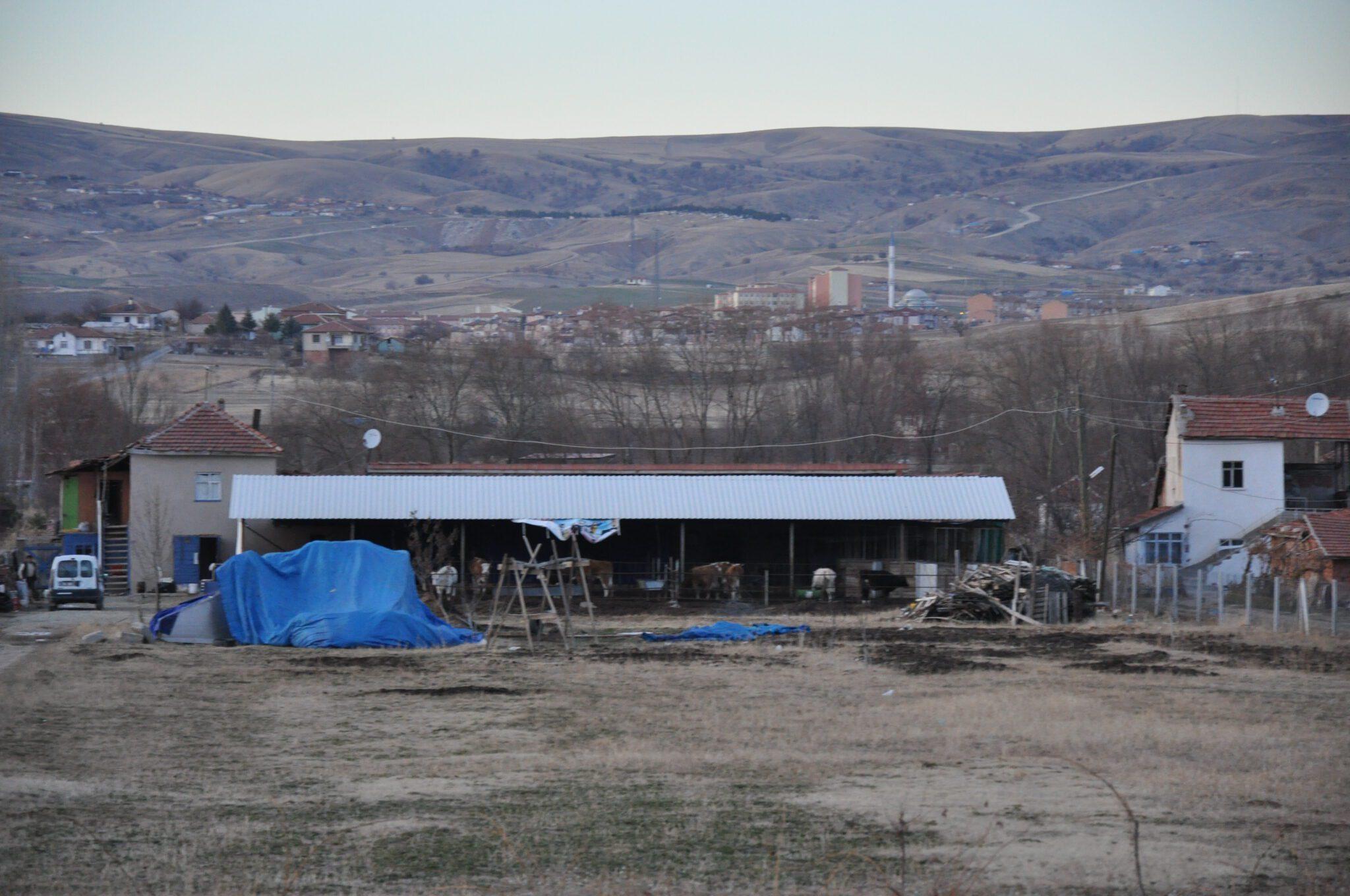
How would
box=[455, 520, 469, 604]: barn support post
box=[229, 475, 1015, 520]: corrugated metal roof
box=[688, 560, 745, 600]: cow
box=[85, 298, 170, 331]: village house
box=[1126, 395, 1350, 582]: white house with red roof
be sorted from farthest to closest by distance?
box=[85, 298, 170, 331]: village house
box=[1126, 395, 1350, 582]: white house with red roof
box=[229, 475, 1015, 520]: corrugated metal roof
box=[688, 560, 745, 600]: cow
box=[455, 520, 469, 604]: barn support post

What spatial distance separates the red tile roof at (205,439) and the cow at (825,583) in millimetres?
17813

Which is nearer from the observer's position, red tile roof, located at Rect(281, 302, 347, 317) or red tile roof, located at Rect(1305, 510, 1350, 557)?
red tile roof, located at Rect(1305, 510, 1350, 557)

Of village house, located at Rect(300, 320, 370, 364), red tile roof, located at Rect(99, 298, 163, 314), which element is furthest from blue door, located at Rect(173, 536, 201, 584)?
red tile roof, located at Rect(99, 298, 163, 314)

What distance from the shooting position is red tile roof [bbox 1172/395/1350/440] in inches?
1865

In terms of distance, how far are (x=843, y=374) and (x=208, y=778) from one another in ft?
217

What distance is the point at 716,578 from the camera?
127 feet

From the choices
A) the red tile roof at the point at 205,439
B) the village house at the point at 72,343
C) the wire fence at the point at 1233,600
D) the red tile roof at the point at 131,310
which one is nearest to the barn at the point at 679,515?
the red tile roof at the point at 205,439

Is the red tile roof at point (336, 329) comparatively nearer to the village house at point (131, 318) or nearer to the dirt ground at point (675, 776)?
the village house at point (131, 318)

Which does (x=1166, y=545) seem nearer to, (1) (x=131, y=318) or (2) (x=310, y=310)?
(2) (x=310, y=310)

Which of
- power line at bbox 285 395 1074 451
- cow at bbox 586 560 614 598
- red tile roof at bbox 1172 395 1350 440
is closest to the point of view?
cow at bbox 586 560 614 598

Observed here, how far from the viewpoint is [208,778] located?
1387 centimetres

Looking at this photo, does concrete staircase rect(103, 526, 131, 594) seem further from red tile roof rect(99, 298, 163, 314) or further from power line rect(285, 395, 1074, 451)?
red tile roof rect(99, 298, 163, 314)

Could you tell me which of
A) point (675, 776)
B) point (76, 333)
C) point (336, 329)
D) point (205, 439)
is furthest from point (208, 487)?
point (76, 333)

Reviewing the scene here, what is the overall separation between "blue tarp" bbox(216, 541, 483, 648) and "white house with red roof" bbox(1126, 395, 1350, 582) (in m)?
28.5
